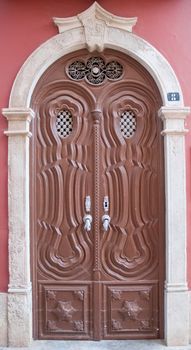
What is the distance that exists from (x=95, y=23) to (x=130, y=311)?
10.7 feet

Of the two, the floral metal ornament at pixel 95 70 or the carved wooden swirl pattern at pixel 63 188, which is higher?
the floral metal ornament at pixel 95 70

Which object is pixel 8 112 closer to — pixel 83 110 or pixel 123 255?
pixel 83 110

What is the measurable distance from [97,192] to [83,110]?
0.96 meters

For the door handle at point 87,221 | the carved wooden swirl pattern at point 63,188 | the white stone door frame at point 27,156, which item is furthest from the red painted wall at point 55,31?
the door handle at point 87,221

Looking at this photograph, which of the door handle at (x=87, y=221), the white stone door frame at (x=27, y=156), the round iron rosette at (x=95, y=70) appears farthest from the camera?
the round iron rosette at (x=95, y=70)

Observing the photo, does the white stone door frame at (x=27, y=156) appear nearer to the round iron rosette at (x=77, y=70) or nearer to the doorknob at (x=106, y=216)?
the round iron rosette at (x=77, y=70)

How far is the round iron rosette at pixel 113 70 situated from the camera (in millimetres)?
4648

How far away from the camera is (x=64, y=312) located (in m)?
4.55

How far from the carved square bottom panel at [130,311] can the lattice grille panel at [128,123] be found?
1763 mm

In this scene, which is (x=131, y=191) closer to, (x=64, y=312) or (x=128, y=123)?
(x=128, y=123)

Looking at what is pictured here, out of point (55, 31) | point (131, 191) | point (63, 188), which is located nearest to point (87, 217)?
point (63, 188)

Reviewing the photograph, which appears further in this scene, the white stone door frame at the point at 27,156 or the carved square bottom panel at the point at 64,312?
the carved square bottom panel at the point at 64,312

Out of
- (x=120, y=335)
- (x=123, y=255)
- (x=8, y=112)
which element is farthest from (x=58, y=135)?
(x=120, y=335)

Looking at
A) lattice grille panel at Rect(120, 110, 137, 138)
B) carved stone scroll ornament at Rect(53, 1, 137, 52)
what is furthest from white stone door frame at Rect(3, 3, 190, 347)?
lattice grille panel at Rect(120, 110, 137, 138)
